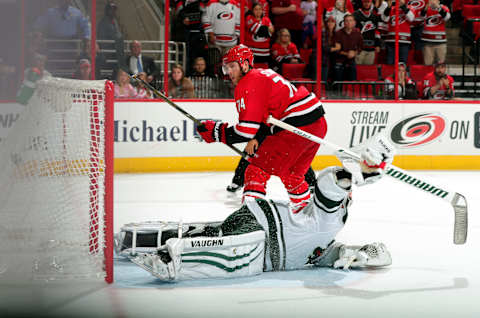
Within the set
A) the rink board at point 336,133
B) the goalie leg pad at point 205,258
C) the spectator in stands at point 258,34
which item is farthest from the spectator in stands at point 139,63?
the goalie leg pad at point 205,258

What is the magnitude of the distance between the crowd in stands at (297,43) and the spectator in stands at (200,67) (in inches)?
0.4

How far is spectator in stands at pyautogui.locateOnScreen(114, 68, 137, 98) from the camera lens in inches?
296

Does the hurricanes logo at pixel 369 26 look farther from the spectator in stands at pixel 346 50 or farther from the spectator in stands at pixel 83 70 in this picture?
the spectator in stands at pixel 83 70

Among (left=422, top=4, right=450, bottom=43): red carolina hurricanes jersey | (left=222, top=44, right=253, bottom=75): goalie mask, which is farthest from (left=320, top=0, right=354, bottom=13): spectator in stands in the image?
(left=222, top=44, right=253, bottom=75): goalie mask

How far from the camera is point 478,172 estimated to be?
26.1 ft

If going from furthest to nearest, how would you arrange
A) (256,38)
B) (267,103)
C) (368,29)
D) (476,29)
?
(476,29) → (368,29) → (256,38) → (267,103)

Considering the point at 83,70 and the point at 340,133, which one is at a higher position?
the point at 83,70

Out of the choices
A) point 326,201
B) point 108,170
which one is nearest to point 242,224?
point 326,201

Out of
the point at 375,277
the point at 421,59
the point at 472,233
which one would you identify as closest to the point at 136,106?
the point at 421,59

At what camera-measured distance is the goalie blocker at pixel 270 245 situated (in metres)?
3.21

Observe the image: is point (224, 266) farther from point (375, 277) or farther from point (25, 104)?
point (25, 104)

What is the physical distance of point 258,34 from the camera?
26.5 feet

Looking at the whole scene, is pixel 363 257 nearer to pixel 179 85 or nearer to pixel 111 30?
pixel 179 85

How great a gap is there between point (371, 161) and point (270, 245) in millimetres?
671
